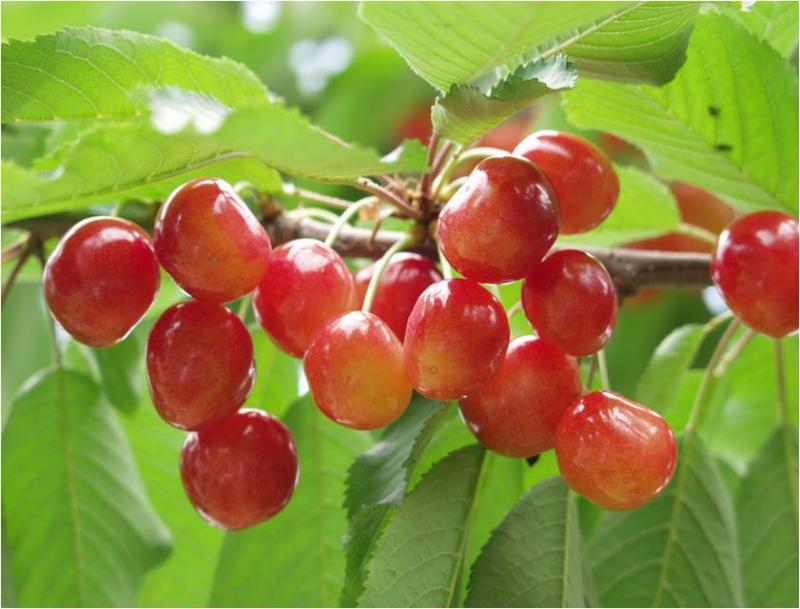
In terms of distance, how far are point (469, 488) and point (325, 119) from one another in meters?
1.45

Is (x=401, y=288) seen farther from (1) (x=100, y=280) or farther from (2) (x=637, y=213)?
(2) (x=637, y=213)

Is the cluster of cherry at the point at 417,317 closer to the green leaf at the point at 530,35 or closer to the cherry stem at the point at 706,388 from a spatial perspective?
the green leaf at the point at 530,35

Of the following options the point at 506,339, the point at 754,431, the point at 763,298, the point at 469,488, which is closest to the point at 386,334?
Result: the point at 506,339

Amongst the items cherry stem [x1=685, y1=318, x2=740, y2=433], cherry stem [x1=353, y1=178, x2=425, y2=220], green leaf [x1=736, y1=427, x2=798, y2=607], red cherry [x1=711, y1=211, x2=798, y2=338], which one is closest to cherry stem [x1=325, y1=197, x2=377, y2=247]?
cherry stem [x1=353, y1=178, x2=425, y2=220]

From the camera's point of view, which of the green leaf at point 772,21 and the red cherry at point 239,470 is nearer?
the red cherry at point 239,470

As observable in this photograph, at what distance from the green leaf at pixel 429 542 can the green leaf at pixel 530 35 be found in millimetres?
387

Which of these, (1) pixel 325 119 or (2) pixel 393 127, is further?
(2) pixel 393 127

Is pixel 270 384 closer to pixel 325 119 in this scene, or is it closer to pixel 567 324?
pixel 567 324

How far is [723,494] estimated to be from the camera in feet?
4.44

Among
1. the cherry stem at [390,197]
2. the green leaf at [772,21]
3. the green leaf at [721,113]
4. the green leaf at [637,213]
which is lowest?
the cherry stem at [390,197]

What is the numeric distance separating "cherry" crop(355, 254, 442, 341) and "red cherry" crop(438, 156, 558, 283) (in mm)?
158

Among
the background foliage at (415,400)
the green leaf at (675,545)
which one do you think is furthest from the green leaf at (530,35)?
the green leaf at (675,545)

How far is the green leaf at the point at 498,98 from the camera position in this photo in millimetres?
851

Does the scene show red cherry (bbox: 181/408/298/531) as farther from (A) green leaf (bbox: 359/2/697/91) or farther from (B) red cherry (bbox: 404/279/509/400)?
(A) green leaf (bbox: 359/2/697/91)
